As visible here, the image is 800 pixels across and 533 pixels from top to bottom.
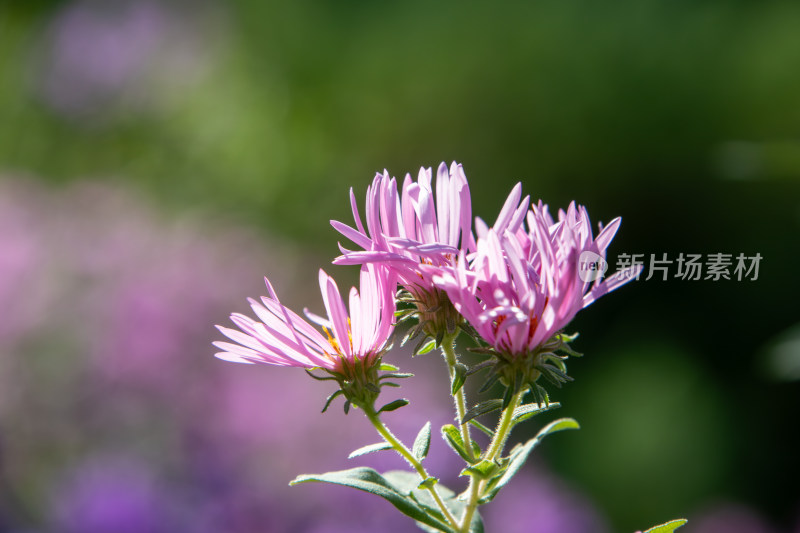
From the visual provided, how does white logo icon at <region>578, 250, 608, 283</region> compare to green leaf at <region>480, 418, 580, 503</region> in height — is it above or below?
above

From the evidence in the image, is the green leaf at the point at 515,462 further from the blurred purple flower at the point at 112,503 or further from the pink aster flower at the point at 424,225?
the blurred purple flower at the point at 112,503

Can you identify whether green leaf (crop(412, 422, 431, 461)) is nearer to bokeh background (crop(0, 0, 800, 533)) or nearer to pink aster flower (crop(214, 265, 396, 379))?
pink aster flower (crop(214, 265, 396, 379))

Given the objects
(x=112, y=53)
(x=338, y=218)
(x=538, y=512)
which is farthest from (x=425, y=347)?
(x=112, y=53)

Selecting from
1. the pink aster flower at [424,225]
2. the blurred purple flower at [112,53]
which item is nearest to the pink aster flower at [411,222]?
the pink aster flower at [424,225]

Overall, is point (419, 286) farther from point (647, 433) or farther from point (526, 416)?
point (647, 433)

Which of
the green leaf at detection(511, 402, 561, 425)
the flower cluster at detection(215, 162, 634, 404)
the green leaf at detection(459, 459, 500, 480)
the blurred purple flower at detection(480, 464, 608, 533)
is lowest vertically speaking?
the blurred purple flower at detection(480, 464, 608, 533)

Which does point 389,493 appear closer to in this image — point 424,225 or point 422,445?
point 422,445

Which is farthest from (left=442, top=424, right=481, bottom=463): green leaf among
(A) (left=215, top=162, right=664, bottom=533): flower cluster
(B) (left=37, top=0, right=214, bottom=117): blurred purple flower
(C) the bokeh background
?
(B) (left=37, top=0, right=214, bottom=117): blurred purple flower
